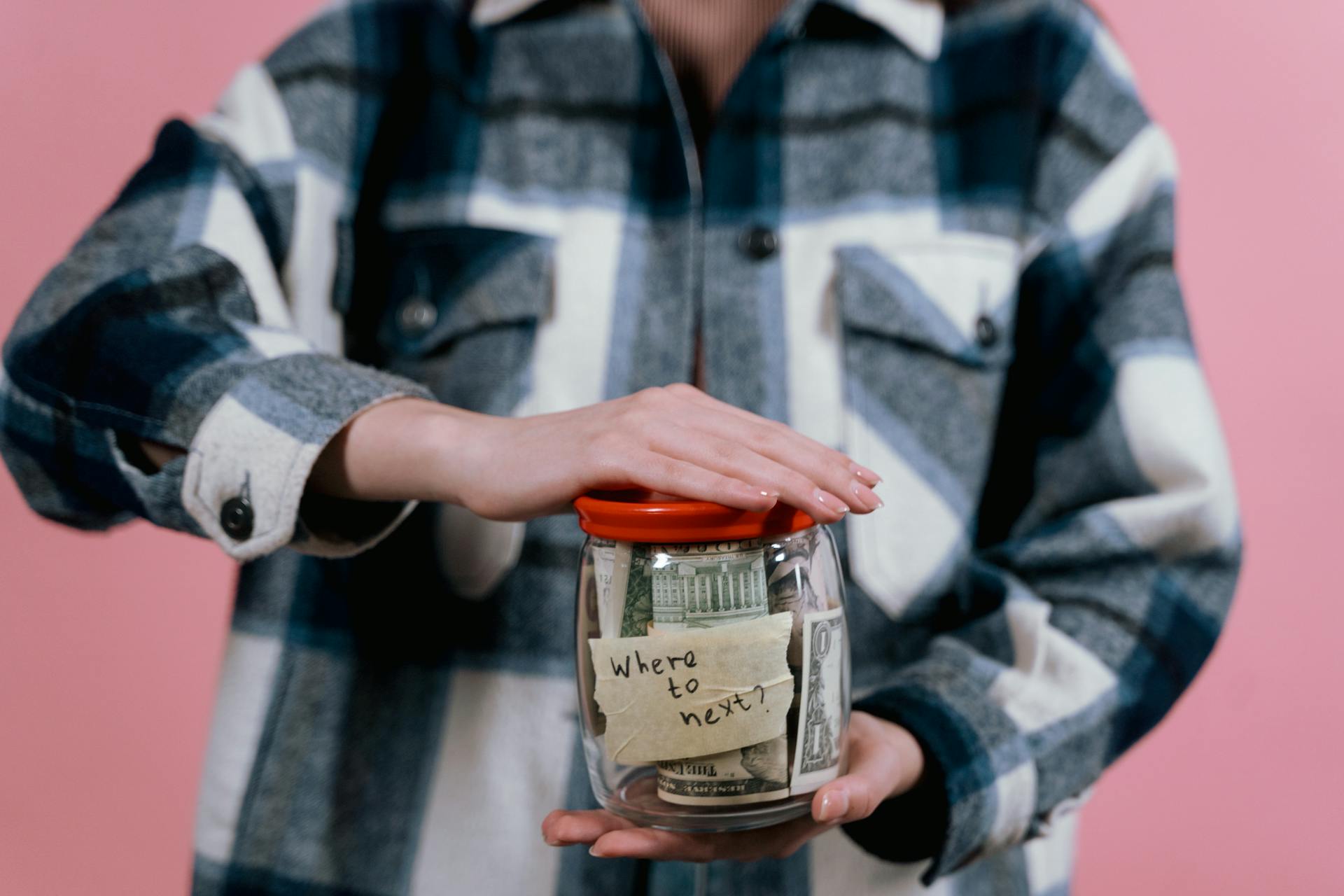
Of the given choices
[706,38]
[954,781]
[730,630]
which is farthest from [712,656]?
[706,38]

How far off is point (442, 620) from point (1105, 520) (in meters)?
0.48

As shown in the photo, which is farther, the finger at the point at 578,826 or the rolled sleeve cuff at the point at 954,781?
the rolled sleeve cuff at the point at 954,781

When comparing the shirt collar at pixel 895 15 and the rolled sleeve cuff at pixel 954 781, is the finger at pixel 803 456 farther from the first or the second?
the shirt collar at pixel 895 15

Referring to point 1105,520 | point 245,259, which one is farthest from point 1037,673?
point 245,259

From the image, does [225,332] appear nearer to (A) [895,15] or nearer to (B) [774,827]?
(B) [774,827]

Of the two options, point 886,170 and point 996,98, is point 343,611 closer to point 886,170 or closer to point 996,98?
point 886,170

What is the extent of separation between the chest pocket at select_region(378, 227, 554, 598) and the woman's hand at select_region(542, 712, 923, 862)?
0.87 ft

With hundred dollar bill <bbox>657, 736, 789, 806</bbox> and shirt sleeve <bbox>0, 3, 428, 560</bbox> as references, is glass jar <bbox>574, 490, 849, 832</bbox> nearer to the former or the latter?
hundred dollar bill <bbox>657, 736, 789, 806</bbox>

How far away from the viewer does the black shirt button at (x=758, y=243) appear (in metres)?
0.84

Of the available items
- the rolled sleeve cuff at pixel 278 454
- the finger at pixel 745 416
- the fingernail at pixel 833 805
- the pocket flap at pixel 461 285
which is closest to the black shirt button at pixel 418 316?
the pocket flap at pixel 461 285

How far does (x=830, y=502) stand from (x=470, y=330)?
411 millimetres

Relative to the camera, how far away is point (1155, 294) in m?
0.85

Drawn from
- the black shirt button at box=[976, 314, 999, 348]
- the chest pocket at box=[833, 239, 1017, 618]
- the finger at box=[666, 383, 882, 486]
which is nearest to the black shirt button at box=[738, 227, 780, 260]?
the chest pocket at box=[833, 239, 1017, 618]

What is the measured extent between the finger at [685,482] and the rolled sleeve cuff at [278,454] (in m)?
0.17
